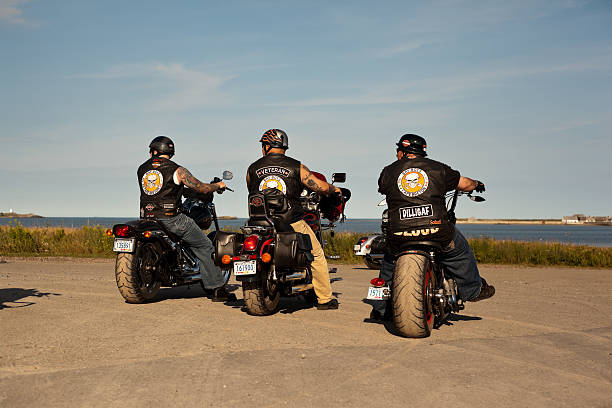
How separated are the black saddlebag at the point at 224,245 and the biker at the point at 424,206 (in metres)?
1.93

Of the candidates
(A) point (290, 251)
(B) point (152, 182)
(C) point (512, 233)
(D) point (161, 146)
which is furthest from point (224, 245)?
(C) point (512, 233)

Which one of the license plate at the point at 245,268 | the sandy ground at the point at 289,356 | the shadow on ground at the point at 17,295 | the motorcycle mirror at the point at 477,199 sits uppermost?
the motorcycle mirror at the point at 477,199

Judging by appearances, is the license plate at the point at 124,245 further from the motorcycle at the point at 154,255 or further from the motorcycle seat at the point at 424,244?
the motorcycle seat at the point at 424,244

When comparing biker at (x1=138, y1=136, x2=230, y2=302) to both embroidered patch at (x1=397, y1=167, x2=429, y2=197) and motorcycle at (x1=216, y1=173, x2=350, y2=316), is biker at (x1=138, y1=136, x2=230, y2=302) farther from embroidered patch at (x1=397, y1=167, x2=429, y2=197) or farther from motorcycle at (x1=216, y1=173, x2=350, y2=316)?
embroidered patch at (x1=397, y1=167, x2=429, y2=197)

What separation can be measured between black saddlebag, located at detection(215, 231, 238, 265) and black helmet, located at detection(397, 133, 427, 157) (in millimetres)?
2375

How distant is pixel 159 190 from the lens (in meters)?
8.84

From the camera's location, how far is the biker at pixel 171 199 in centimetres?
887

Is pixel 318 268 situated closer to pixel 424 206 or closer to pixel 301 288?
pixel 301 288

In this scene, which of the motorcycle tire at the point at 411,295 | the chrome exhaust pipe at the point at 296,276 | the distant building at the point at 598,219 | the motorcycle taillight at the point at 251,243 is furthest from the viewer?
the distant building at the point at 598,219

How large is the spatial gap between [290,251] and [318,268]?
93cm

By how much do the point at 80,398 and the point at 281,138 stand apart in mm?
4741

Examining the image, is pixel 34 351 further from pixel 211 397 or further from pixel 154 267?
pixel 154 267

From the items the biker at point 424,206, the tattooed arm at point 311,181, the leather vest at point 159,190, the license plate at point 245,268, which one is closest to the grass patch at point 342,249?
the leather vest at point 159,190

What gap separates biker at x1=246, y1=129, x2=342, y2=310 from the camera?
8023mm
